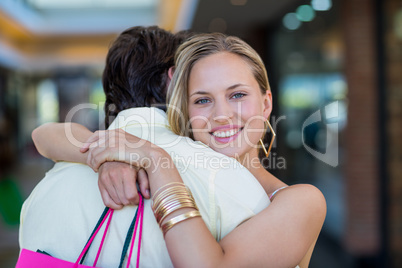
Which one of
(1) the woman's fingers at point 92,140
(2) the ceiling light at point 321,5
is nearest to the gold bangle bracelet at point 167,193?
(1) the woman's fingers at point 92,140

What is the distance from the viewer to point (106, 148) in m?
1.04

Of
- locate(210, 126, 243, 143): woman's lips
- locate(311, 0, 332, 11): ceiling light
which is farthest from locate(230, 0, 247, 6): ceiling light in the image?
locate(210, 126, 243, 143): woman's lips

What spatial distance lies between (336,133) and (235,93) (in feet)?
12.1

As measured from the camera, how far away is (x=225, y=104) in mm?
1207

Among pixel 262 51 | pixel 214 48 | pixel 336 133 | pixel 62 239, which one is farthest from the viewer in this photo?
pixel 262 51

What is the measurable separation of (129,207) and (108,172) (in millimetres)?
97

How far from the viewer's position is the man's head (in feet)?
4.07

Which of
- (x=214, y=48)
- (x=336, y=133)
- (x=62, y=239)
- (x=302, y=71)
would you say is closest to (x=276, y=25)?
(x=302, y=71)

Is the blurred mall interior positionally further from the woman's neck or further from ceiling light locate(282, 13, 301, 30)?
the woman's neck

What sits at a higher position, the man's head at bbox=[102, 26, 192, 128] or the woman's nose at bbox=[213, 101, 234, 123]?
the man's head at bbox=[102, 26, 192, 128]

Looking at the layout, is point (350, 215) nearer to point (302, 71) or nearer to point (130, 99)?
point (302, 71)

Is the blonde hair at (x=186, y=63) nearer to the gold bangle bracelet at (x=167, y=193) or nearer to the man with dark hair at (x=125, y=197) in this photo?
the man with dark hair at (x=125, y=197)

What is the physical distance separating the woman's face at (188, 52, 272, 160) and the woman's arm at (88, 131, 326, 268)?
0.25m

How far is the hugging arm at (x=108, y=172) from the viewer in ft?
3.07
